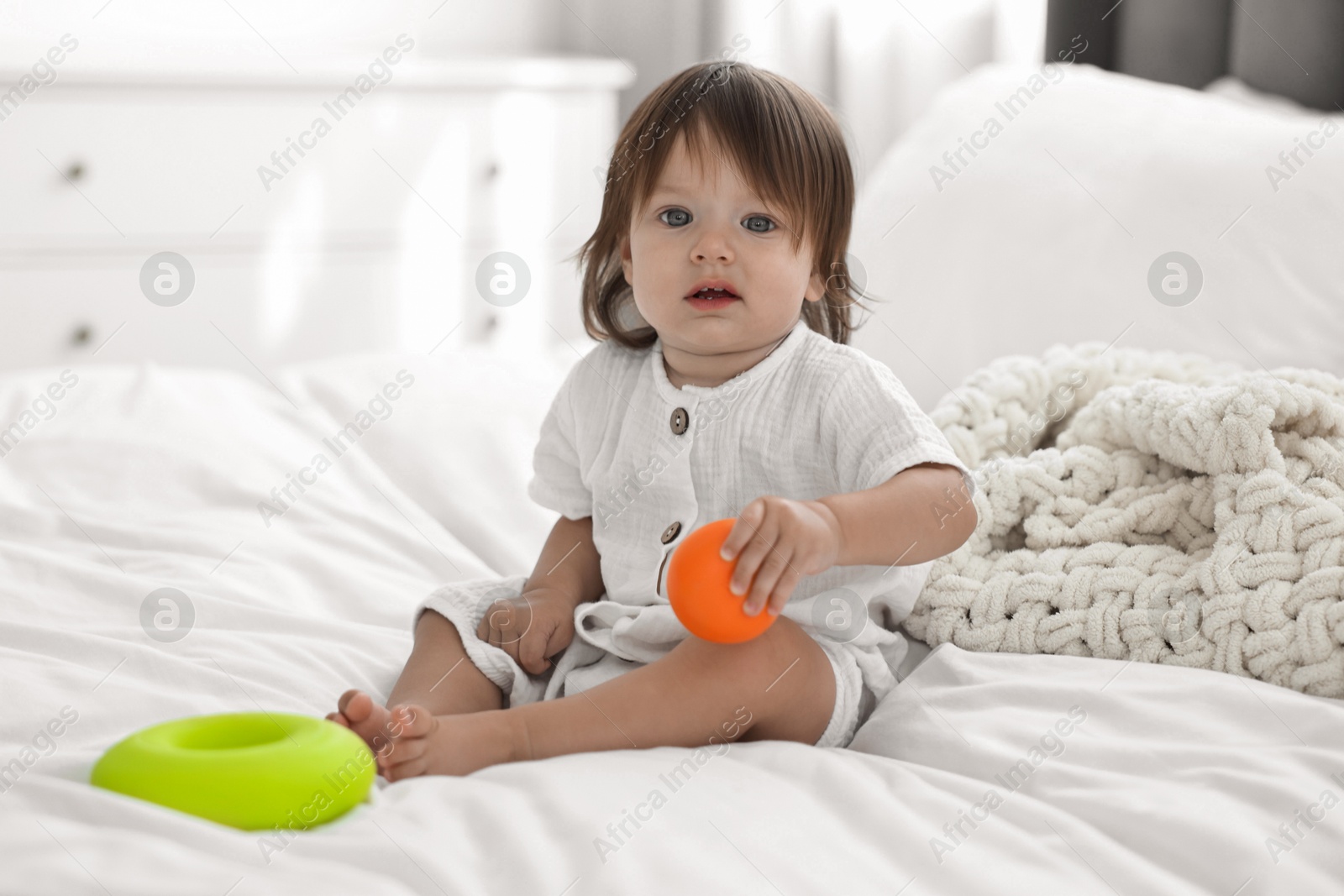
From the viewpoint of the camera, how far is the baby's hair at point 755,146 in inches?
35.1

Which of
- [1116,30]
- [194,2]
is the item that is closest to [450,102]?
[194,2]

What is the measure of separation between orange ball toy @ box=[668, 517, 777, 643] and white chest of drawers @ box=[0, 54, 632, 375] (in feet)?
6.12

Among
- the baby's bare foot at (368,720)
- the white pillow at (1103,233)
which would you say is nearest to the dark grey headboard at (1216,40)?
the white pillow at (1103,233)

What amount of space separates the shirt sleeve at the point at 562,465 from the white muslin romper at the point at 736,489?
30 millimetres

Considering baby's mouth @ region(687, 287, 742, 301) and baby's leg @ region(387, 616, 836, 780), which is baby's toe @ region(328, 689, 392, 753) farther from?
baby's mouth @ region(687, 287, 742, 301)

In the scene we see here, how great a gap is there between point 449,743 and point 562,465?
13.2 inches

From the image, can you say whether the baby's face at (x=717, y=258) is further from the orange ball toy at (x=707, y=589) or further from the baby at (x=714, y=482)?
the orange ball toy at (x=707, y=589)

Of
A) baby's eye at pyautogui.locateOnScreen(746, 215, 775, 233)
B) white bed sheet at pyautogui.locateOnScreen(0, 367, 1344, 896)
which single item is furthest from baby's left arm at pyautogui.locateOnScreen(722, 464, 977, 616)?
baby's eye at pyautogui.locateOnScreen(746, 215, 775, 233)

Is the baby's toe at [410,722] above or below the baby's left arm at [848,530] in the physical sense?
below

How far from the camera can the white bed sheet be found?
599 millimetres

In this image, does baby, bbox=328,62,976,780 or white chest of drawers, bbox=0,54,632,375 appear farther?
white chest of drawers, bbox=0,54,632,375

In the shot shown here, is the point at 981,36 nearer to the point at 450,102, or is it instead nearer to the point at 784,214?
the point at 450,102

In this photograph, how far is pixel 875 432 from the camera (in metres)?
0.86

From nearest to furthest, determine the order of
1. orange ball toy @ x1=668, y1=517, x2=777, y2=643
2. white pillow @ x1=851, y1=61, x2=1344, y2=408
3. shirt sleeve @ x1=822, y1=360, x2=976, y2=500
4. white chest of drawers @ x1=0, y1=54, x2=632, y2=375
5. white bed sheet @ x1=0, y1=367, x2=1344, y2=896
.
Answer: white bed sheet @ x1=0, y1=367, x2=1344, y2=896, orange ball toy @ x1=668, y1=517, x2=777, y2=643, shirt sleeve @ x1=822, y1=360, x2=976, y2=500, white pillow @ x1=851, y1=61, x2=1344, y2=408, white chest of drawers @ x1=0, y1=54, x2=632, y2=375
